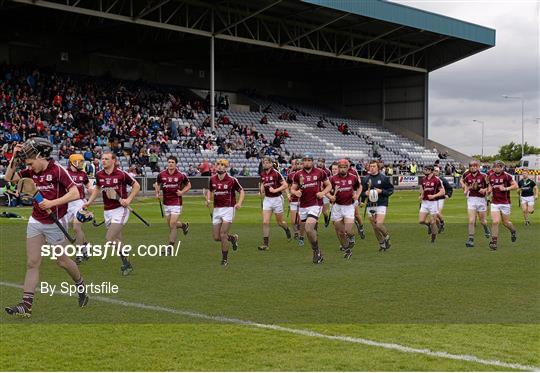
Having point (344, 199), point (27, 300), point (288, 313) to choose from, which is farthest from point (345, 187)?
point (27, 300)

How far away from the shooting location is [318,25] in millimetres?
49719

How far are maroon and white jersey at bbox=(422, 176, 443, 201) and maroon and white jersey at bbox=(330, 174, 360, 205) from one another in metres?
4.08

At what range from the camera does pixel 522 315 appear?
29.0 feet

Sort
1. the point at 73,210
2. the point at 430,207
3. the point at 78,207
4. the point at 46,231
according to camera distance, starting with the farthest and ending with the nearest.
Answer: the point at 430,207
the point at 78,207
the point at 73,210
the point at 46,231

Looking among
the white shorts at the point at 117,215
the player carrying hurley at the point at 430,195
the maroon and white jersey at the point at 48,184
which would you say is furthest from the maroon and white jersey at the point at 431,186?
the maroon and white jersey at the point at 48,184

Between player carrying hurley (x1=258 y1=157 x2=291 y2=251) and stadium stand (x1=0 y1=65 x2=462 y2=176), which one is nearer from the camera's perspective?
player carrying hurley (x1=258 y1=157 x2=291 y2=251)

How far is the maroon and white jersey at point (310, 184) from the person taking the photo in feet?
47.2

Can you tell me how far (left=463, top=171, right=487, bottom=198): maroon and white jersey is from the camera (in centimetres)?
1738

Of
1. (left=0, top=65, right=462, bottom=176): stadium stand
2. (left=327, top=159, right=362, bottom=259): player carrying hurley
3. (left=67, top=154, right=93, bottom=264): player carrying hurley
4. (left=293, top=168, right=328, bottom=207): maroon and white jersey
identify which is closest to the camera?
(left=67, top=154, right=93, bottom=264): player carrying hurley

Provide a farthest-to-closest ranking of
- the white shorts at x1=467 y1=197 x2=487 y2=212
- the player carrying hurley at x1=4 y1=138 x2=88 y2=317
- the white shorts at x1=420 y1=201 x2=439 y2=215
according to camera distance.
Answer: the white shorts at x1=420 y1=201 x2=439 y2=215 → the white shorts at x1=467 y1=197 x2=487 y2=212 → the player carrying hurley at x1=4 y1=138 x2=88 y2=317

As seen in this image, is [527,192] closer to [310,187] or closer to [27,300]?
[310,187]

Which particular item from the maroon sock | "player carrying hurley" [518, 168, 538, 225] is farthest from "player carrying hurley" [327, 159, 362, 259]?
"player carrying hurley" [518, 168, 538, 225]

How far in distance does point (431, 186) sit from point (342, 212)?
436 cm

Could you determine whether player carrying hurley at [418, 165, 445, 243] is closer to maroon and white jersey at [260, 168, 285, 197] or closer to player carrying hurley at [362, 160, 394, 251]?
player carrying hurley at [362, 160, 394, 251]
